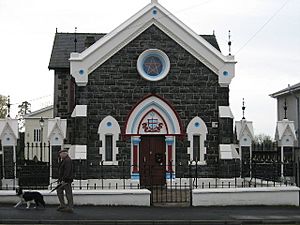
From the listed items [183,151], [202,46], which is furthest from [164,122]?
[202,46]

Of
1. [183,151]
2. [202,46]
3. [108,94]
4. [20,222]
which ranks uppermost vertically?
[202,46]

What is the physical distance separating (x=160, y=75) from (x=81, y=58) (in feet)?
11.7

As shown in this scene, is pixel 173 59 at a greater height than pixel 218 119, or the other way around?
pixel 173 59

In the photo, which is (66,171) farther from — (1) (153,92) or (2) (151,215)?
(1) (153,92)

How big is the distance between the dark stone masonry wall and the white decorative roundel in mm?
190

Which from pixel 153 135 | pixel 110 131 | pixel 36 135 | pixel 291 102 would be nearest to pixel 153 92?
pixel 153 135

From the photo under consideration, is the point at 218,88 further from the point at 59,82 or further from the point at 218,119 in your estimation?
the point at 59,82

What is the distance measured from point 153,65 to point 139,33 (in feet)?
5.05

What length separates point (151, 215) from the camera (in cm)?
1817

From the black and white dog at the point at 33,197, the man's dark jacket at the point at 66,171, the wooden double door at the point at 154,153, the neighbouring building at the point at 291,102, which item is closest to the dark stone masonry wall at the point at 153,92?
the wooden double door at the point at 154,153

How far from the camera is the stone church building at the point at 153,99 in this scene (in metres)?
27.0

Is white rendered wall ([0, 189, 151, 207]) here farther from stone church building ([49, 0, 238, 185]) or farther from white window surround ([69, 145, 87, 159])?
stone church building ([49, 0, 238, 185])

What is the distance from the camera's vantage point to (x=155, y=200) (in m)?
22.0

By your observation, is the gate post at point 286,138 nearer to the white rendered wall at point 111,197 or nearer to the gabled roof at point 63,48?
the white rendered wall at point 111,197
